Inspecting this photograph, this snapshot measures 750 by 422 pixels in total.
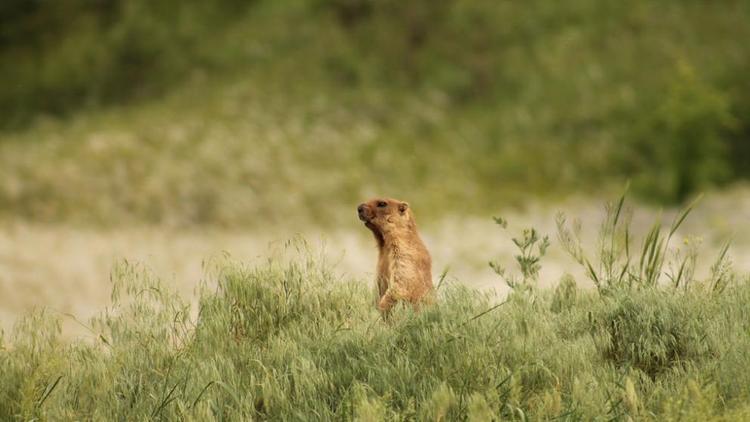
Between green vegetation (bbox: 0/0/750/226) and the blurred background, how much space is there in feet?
0.19

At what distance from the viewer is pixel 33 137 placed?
22422 mm

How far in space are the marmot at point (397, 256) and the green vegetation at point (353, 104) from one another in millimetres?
12796

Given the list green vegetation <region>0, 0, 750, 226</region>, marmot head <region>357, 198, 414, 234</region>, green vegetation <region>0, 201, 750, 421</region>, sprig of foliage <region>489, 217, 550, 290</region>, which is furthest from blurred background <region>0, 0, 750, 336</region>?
green vegetation <region>0, 201, 750, 421</region>

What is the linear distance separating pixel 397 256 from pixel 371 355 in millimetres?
1382

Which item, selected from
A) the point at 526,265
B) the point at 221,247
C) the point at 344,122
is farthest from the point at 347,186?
the point at 526,265

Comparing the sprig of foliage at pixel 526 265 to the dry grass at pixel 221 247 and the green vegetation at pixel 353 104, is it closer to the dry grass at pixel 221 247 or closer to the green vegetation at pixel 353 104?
the dry grass at pixel 221 247

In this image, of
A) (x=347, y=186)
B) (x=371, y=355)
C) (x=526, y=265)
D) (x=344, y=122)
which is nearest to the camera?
(x=371, y=355)

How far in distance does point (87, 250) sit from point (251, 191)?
13.0ft

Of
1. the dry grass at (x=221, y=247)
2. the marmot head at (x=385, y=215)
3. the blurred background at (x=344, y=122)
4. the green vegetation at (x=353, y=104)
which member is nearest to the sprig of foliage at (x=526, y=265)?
the marmot head at (x=385, y=215)

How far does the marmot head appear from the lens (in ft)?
24.0

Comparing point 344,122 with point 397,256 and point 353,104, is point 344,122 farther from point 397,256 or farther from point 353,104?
point 397,256

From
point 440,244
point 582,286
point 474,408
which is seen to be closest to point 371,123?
point 440,244

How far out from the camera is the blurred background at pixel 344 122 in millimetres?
19547

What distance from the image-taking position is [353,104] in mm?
23734
